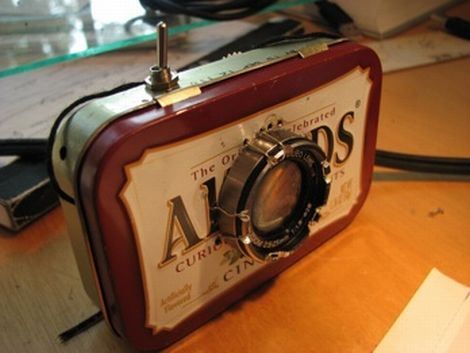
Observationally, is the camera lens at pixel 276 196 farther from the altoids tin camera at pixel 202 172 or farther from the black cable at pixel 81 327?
the black cable at pixel 81 327

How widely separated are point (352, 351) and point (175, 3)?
0.47 metres

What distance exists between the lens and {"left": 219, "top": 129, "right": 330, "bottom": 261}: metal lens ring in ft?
1.13

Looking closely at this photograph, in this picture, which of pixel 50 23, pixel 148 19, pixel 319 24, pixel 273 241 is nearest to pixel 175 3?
pixel 148 19

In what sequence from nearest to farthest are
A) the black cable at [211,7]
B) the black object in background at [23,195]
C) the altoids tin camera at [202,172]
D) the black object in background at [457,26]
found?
1. the altoids tin camera at [202,172]
2. the black object in background at [23,195]
3. the black cable at [211,7]
4. the black object in background at [457,26]

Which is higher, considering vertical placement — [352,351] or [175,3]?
[175,3]

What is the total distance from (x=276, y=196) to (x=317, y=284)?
0.09 metres

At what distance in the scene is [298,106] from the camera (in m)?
0.38

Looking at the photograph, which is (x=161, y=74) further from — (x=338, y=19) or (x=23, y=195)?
(x=338, y=19)

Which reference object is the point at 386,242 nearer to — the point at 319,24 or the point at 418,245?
the point at 418,245

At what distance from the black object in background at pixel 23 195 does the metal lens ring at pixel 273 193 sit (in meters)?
0.20

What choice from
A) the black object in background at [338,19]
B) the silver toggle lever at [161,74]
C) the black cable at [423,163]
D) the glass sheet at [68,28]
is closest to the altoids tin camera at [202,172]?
the silver toggle lever at [161,74]

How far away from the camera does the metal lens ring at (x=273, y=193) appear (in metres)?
0.35

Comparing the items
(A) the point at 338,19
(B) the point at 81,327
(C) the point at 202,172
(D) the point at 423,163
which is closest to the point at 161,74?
(C) the point at 202,172

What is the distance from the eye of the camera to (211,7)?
26.1 inches
